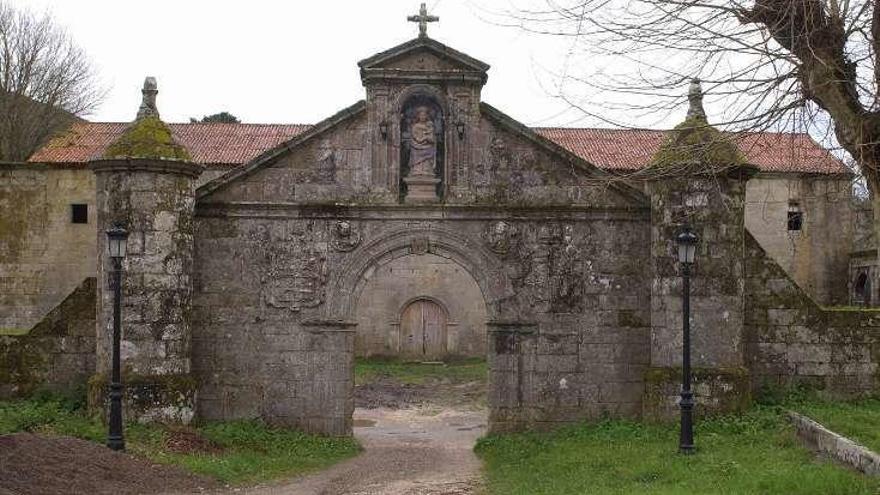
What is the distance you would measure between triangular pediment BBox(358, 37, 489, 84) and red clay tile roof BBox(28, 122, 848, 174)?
12.0 m

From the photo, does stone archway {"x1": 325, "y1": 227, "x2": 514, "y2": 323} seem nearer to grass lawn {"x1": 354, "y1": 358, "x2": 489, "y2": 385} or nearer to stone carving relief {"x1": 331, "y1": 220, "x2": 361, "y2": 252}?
stone carving relief {"x1": 331, "y1": 220, "x2": 361, "y2": 252}

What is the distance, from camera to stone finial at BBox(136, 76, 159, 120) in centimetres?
1320

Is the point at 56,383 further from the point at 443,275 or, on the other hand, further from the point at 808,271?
the point at 808,271

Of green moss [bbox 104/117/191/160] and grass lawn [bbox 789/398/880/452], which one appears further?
green moss [bbox 104/117/191/160]

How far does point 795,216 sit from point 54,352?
70.8ft

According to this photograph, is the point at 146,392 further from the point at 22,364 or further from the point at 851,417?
the point at 851,417

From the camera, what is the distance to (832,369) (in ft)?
45.2

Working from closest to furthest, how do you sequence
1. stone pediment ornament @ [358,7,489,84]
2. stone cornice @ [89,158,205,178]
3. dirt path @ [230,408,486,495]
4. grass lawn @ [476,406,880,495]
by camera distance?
grass lawn @ [476,406,880,495], dirt path @ [230,408,486,495], stone cornice @ [89,158,205,178], stone pediment ornament @ [358,7,489,84]

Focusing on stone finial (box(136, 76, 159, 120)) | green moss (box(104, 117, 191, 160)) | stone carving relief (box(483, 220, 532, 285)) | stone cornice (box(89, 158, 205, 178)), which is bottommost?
stone carving relief (box(483, 220, 532, 285))

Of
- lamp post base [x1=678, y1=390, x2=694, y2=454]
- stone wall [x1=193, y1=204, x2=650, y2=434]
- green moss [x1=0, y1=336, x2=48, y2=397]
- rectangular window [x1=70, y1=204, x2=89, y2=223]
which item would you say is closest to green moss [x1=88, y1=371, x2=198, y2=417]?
stone wall [x1=193, y1=204, x2=650, y2=434]

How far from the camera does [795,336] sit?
541 inches

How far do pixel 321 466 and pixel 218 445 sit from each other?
57.6 inches

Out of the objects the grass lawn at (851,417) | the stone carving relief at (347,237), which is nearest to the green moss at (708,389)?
the grass lawn at (851,417)

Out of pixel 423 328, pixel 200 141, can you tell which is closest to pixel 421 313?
pixel 423 328
